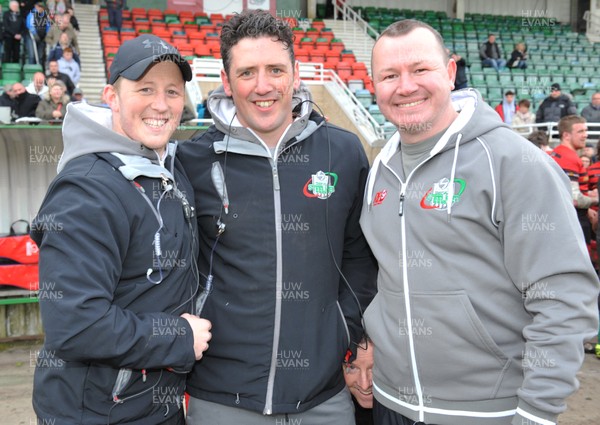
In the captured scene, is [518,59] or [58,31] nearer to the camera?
[58,31]

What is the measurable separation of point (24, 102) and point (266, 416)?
6.87 meters

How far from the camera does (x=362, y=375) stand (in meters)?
2.31

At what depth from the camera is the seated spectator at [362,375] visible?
2.29 meters

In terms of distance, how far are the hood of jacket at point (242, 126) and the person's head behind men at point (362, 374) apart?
90cm

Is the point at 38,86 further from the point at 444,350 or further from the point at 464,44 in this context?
the point at 464,44

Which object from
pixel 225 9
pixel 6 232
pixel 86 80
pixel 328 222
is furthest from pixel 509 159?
pixel 225 9

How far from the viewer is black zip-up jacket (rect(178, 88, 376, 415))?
211cm


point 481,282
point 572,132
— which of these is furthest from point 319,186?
point 572,132

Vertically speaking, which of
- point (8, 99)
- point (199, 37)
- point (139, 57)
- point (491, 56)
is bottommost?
point (139, 57)

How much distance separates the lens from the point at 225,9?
60.2 feet

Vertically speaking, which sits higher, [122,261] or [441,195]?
[441,195]

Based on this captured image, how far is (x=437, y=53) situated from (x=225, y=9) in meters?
17.8

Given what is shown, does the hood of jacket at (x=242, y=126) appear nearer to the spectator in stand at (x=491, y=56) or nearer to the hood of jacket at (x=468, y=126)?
the hood of jacket at (x=468, y=126)

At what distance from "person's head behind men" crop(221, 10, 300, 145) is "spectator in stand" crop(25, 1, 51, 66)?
34.1 feet
